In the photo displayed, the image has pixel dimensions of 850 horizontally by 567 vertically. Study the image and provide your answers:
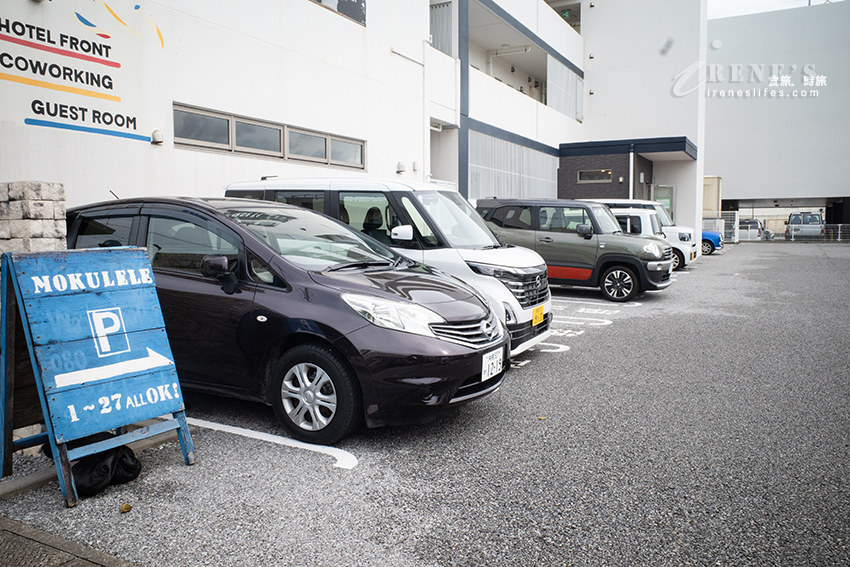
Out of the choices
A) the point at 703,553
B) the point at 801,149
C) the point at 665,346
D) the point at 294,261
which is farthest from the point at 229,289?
the point at 801,149

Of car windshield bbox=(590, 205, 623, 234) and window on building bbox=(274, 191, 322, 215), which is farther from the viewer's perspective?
car windshield bbox=(590, 205, 623, 234)

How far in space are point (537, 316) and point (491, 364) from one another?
2373 mm

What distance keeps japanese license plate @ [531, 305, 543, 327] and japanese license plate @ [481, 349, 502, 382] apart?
206cm

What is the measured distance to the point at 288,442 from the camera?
4.13 metres

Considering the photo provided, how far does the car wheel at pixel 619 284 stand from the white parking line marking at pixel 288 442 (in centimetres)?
864

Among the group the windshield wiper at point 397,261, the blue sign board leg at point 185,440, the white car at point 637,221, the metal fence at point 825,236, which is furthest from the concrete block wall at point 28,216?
the metal fence at point 825,236

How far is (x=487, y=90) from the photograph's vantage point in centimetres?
1783

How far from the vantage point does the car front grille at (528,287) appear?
21.2ft

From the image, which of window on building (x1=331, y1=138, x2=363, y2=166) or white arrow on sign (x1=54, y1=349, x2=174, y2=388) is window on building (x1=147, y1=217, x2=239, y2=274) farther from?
window on building (x1=331, y1=138, x2=363, y2=166)

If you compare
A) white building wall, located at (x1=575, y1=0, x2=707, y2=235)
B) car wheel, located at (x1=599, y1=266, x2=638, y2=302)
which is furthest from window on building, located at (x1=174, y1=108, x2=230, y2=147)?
white building wall, located at (x1=575, y1=0, x2=707, y2=235)

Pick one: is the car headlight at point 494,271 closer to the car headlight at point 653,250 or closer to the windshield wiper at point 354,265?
the windshield wiper at point 354,265

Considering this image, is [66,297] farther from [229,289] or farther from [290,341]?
[290,341]

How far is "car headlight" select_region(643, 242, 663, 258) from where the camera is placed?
11.3m

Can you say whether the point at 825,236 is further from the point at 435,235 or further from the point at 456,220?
the point at 435,235
